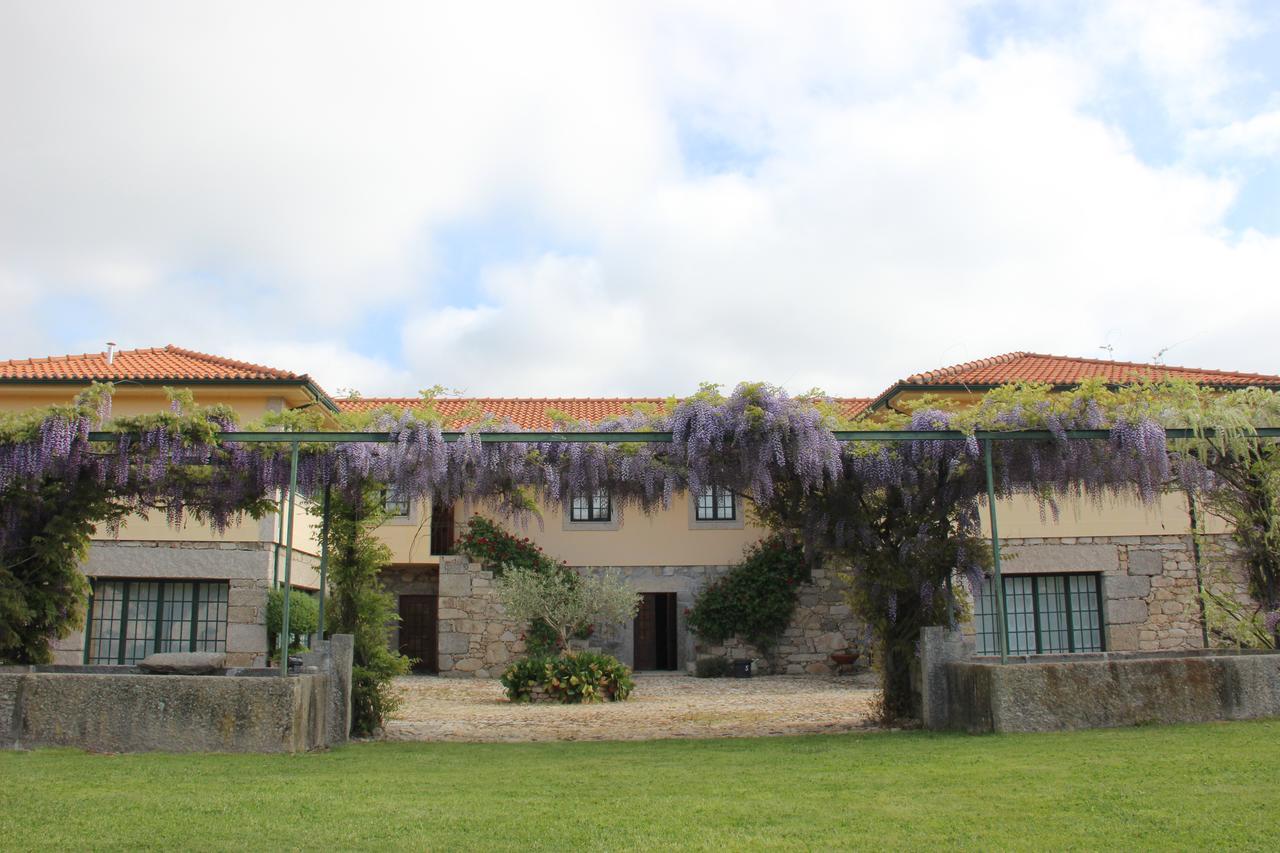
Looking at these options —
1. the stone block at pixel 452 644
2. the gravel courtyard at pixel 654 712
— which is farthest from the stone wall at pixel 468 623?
the gravel courtyard at pixel 654 712

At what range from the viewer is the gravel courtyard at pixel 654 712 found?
926 centimetres

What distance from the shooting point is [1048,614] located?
15.6 metres

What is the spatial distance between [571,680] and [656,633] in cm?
530

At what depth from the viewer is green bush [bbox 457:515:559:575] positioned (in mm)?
16812

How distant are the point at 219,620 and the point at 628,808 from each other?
36.1 ft

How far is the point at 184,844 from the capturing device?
461 cm

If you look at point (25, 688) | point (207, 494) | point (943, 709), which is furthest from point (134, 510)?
point (943, 709)

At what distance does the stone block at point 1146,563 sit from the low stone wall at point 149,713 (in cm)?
1242

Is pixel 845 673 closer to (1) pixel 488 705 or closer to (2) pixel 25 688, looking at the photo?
(1) pixel 488 705

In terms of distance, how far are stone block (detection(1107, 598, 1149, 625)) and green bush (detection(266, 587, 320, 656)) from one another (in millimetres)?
11086

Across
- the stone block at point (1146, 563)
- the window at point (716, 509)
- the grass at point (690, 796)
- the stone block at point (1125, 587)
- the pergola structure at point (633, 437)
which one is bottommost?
the grass at point (690, 796)

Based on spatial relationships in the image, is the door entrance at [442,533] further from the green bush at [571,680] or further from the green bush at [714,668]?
the green bush at [571,680]

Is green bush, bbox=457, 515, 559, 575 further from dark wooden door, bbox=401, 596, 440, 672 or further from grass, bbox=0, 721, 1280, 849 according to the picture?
grass, bbox=0, 721, 1280, 849

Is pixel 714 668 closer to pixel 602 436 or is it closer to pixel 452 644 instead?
pixel 452 644
